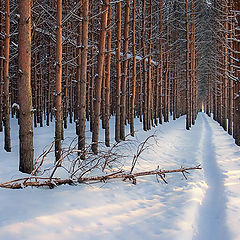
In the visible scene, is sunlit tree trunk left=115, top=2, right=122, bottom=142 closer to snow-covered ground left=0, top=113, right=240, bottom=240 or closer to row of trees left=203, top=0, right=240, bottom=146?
row of trees left=203, top=0, right=240, bottom=146

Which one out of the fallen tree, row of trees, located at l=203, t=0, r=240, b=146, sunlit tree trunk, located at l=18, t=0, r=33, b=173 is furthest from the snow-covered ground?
row of trees, located at l=203, t=0, r=240, b=146

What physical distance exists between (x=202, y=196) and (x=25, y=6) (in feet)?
18.6

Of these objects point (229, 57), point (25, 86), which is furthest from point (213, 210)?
point (229, 57)

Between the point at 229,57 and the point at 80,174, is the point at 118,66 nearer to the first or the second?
the point at 80,174

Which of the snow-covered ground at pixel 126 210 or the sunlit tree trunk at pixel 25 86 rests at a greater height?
the sunlit tree trunk at pixel 25 86

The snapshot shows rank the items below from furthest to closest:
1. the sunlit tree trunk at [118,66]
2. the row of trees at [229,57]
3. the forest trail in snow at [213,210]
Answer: the row of trees at [229,57]
the sunlit tree trunk at [118,66]
the forest trail in snow at [213,210]

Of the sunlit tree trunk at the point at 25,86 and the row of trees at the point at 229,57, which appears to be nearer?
the sunlit tree trunk at the point at 25,86

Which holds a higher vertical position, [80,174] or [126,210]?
[80,174]

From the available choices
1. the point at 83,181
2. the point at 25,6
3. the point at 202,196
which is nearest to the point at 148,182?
the point at 202,196

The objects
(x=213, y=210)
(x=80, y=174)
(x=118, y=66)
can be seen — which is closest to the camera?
(x=213, y=210)

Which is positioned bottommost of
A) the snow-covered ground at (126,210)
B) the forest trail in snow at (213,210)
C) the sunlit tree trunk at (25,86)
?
the forest trail in snow at (213,210)

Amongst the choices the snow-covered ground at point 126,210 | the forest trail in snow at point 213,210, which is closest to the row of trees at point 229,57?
the forest trail in snow at point 213,210

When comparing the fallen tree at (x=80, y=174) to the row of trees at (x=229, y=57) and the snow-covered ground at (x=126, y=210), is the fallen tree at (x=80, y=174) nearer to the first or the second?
the snow-covered ground at (x=126, y=210)

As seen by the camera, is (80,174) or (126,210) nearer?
(126,210)
